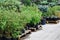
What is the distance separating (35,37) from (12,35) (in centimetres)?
204

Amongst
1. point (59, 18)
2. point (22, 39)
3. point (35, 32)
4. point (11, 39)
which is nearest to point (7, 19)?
point (11, 39)

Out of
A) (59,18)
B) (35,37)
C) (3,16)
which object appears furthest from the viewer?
(59,18)

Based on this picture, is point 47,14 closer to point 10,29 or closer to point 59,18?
point 59,18

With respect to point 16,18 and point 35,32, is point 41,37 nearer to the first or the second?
point 35,32

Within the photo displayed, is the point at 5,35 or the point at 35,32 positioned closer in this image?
the point at 5,35

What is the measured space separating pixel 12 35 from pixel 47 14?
7879 mm

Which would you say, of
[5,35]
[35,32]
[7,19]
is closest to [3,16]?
[7,19]

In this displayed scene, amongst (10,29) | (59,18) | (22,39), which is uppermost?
(10,29)

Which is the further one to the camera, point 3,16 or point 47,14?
point 47,14

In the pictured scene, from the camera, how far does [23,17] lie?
32.2 feet

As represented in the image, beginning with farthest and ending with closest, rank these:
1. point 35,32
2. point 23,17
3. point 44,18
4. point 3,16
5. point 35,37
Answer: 1. point 44,18
2. point 35,32
3. point 35,37
4. point 23,17
5. point 3,16

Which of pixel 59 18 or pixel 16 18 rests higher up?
pixel 16 18

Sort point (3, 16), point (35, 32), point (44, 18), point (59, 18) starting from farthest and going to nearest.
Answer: point (59, 18) < point (44, 18) < point (35, 32) < point (3, 16)

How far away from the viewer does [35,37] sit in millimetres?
10656
